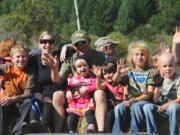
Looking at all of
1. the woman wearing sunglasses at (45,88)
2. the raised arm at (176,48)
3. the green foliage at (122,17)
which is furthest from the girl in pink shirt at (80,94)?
the green foliage at (122,17)

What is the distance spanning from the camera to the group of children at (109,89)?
823 centimetres

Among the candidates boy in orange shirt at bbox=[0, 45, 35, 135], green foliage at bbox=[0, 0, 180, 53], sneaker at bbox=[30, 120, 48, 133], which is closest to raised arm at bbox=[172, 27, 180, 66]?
boy in orange shirt at bbox=[0, 45, 35, 135]

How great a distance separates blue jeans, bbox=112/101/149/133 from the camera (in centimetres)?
818

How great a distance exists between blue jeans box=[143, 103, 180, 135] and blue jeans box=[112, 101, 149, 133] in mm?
88

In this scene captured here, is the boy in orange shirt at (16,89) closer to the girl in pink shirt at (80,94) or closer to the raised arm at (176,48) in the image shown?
the girl in pink shirt at (80,94)

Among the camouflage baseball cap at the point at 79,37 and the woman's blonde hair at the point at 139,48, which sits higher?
the camouflage baseball cap at the point at 79,37

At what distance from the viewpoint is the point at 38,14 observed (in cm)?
4638

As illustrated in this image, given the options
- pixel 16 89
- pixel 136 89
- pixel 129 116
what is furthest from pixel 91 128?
pixel 16 89

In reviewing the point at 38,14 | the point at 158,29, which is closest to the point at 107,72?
the point at 38,14

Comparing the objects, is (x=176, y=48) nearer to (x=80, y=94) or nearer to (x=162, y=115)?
(x=162, y=115)

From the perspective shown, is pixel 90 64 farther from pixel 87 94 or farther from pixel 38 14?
pixel 38 14

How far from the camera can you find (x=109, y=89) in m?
8.59

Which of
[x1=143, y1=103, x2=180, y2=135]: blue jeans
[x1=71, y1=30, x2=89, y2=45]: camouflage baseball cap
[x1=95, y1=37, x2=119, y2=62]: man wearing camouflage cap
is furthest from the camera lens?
[x1=95, y1=37, x2=119, y2=62]: man wearing camouflage cap

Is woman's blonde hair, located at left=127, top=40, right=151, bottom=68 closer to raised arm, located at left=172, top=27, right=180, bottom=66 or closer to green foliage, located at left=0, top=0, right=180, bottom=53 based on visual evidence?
raised arm, located at left=172, top=27, right=180, bottom=66
